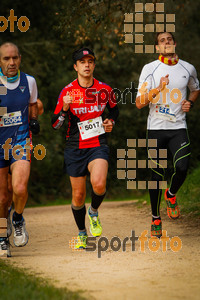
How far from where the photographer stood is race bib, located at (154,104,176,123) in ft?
27.3

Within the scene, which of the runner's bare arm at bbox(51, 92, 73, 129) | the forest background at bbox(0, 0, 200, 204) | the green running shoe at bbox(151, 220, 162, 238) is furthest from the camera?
the forest background at bbox(0, 0, 200, 204)

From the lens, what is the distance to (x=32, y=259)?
776cm

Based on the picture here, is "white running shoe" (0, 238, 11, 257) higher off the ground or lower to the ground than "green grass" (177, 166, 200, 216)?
higher

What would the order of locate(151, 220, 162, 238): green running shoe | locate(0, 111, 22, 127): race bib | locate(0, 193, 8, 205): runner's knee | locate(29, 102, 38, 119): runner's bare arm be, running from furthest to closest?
1. locate(151, 220, 162, 238): green running shoe
2. locate(29, 102, 38, 119): runner's bare arm
3. locate(0, 193, 8, 205): runner's knee
4. locate(0, 111, 22, 127): race bib

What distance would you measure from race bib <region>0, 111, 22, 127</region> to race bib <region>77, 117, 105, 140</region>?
2.42 ft

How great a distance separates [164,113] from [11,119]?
6.21 feet

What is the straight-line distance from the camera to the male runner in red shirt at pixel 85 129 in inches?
317

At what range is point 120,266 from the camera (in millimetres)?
6941

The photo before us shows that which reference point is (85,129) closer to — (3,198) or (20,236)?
(3,198)

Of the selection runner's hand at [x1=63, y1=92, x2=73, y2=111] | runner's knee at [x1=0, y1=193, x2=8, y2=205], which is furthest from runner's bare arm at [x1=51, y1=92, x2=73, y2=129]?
runner's knee at [x1=0, y1=193, x2=8, y2=205]

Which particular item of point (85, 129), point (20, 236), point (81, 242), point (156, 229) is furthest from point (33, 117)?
point (156, 229)

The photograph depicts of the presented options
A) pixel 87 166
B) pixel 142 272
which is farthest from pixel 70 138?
pixel 142 272

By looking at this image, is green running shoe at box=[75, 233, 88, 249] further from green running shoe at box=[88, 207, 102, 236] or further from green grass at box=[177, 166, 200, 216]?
green grass at box=[177, 166, 200, 216]

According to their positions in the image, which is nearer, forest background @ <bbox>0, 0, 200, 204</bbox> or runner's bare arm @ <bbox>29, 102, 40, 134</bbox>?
runner's bare arm @ <bbox>29, 102, 40, 134</bbox>
